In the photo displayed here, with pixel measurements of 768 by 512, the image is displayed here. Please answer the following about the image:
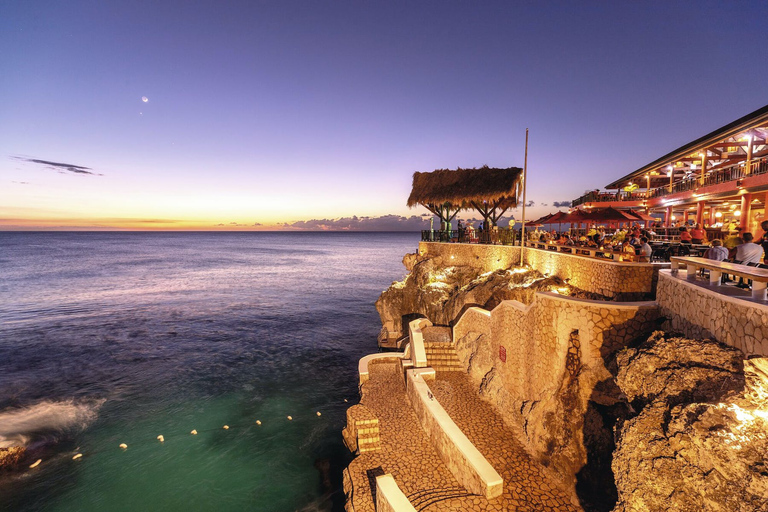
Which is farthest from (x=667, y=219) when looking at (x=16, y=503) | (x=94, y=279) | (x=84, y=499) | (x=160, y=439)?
(x=94, y=279)

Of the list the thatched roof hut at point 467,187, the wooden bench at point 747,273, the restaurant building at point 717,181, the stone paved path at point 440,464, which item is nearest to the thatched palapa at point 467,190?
the thatched roof hut at point 467,187

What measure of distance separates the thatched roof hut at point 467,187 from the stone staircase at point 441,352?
454 inches

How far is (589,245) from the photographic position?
14.0m

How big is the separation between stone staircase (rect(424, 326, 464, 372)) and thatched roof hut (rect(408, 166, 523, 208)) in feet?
37.8

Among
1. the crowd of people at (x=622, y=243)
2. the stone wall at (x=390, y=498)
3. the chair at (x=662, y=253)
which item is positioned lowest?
the stone wall at (x=390, y=498)

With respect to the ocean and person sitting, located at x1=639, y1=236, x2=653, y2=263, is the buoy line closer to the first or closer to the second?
the ocean

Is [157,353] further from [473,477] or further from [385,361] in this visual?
[473,477]

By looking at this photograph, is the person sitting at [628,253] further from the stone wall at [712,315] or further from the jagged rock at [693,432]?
the jagged rock at [693,432]

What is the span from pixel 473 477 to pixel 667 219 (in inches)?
991

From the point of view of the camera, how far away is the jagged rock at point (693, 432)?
3.89m

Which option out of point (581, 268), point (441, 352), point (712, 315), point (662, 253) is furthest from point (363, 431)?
point (662, 253)

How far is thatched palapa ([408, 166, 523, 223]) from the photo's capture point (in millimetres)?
22094

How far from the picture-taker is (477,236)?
75.6 ft

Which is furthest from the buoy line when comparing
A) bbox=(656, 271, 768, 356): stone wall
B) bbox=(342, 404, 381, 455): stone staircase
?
bbox=(656, 271, 768, 356): stone wall
